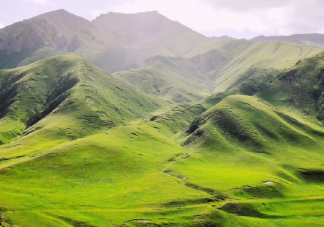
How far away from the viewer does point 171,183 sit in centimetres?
12019

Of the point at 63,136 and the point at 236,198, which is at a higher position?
the point at 63,136

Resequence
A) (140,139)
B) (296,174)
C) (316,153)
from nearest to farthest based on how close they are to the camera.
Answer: (296,174) < (316,153) < (140,139)

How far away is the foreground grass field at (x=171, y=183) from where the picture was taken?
88.9m

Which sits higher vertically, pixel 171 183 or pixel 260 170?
pixel 260 170

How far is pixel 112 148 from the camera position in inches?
6122

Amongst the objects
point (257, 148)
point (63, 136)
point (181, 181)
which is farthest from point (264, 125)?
point (63, 136)

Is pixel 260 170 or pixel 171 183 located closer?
pixel 171 183

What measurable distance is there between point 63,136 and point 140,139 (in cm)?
4962

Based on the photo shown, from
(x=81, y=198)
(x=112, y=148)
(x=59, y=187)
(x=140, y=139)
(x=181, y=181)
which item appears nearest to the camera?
(x=81, y=198)

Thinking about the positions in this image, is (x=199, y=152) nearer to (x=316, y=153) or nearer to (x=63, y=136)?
(x=316, y=153)

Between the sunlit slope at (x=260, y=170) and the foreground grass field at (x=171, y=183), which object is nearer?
the foreground grass field at (x=171, y=183)

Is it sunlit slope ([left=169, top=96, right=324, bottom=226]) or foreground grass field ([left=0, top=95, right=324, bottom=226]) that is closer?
foreground grass field ([left=0, top=95, right=324, bottom=226])

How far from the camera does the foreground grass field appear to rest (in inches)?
3499

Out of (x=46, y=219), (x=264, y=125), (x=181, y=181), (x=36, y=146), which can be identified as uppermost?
(x=264, y=125)
